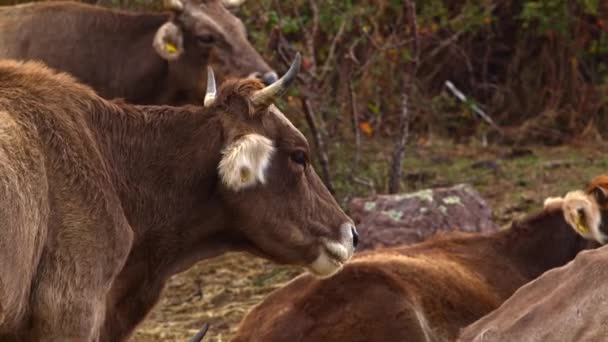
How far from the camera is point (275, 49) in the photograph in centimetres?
1103

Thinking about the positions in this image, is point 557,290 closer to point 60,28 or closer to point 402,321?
point 402,321

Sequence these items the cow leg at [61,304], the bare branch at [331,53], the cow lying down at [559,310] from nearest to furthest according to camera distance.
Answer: the cow lying down at [559,310] → the cow leg at [61,304] → the bare branch at [331,53]

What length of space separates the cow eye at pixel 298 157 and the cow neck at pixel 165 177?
361 mm

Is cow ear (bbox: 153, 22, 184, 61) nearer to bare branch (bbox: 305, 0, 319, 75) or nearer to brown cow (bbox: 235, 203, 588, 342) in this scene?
bare branch (bbox: 305, 0, 319, 75)

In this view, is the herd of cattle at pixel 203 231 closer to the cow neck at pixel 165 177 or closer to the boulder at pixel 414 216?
the cow neck at pixel 165 177

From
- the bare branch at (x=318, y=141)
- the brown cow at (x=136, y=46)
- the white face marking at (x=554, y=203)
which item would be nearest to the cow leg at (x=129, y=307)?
the white face marking at (x=554, y=203)

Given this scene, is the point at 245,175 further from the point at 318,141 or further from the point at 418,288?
the point at 318,141

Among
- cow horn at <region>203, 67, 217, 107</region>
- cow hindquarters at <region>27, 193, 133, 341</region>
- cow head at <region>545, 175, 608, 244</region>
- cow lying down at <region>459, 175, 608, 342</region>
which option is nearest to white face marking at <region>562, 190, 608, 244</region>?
cow head at <region>545, 175, 608, 244</region>

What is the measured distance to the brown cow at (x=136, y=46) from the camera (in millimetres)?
10383

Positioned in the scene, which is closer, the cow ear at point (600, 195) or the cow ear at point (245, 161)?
the cow ear at point (245, 161)

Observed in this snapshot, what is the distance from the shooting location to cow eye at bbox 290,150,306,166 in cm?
676

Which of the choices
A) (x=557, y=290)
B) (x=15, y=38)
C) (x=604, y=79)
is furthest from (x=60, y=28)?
(x=604, y=79)

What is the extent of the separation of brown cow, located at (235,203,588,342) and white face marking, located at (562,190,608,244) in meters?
0.24

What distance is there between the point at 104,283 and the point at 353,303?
1492mm
